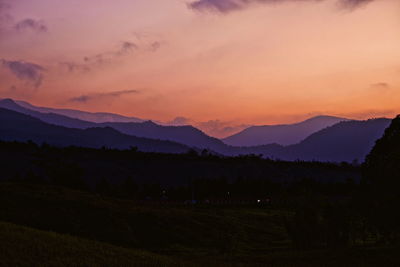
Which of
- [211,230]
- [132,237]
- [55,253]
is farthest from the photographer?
[211,230]

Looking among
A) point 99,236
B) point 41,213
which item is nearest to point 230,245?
point 99,236

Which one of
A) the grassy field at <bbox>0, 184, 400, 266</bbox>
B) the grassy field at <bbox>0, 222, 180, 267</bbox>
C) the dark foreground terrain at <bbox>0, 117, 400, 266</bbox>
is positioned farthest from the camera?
the dark foreground terrain at <bbox>0, 117, 400, 266</bbox>

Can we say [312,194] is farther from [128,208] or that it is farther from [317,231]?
[128,208]

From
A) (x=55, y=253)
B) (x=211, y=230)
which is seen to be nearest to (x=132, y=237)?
(x=211, y=230)

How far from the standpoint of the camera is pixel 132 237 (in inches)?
3152

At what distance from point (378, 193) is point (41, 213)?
5628cm

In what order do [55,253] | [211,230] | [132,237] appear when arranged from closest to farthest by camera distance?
[55,253] < [132,237] < [211,230]

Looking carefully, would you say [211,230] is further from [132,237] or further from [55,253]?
[55,253]

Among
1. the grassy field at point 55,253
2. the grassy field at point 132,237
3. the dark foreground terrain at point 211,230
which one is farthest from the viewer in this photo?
the dark foreground terrain at point 211,230

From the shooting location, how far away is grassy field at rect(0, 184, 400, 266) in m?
36.3

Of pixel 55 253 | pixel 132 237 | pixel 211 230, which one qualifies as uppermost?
pixel 55 253

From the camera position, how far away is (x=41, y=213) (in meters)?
80.4

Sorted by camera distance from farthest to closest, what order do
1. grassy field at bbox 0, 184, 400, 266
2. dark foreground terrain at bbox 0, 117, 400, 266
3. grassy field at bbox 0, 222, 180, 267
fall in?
dark foreground terrain at bbox 0, 117, 400, 266 → grassy field at bbox 0, 184, 400, 266 → grassy field at bbox 0, 222, 180, 267

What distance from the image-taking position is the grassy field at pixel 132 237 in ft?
119
